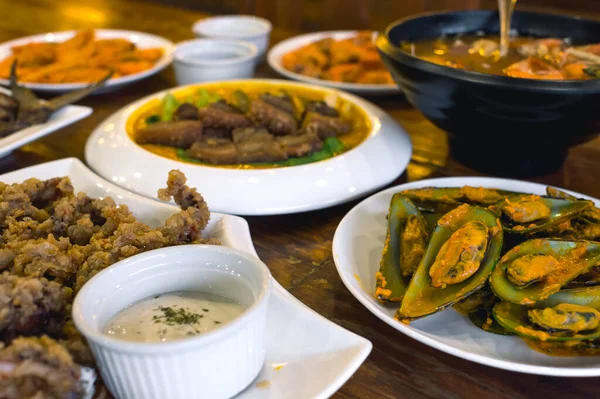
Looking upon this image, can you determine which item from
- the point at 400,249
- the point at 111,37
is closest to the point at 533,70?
the point at 400,249

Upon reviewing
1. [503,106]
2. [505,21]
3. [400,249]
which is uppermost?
[505,21]

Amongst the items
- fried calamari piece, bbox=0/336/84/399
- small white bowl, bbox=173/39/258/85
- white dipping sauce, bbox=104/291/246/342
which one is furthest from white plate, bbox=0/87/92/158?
fried calamari piece, bbox=0/336/84/399

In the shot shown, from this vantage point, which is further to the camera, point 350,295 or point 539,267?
point 350,295

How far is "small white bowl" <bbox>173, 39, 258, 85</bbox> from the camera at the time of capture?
259 cm

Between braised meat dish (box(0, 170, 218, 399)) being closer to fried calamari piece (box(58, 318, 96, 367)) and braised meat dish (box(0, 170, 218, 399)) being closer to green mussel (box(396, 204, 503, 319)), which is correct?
fried calamari piece (box(58, 318, 96, 367))

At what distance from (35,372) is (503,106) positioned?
1313mm

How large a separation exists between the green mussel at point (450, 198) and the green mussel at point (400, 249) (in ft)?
0.22

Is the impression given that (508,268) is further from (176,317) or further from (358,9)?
(358,9)

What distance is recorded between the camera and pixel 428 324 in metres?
1.19

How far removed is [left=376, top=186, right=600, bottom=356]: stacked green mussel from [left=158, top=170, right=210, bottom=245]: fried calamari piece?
437 mm

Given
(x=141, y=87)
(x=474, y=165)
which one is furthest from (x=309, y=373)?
(x=141, y=87)

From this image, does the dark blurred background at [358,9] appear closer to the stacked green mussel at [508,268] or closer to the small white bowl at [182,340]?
the stacked green mussel at [508,268]

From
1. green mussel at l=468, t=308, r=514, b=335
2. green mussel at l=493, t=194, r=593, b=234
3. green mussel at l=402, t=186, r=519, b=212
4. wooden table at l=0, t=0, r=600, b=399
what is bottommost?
wooden table at l=0, t=0, r=600, b=399

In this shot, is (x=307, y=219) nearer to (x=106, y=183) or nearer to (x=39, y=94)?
(x=106, y=183)
